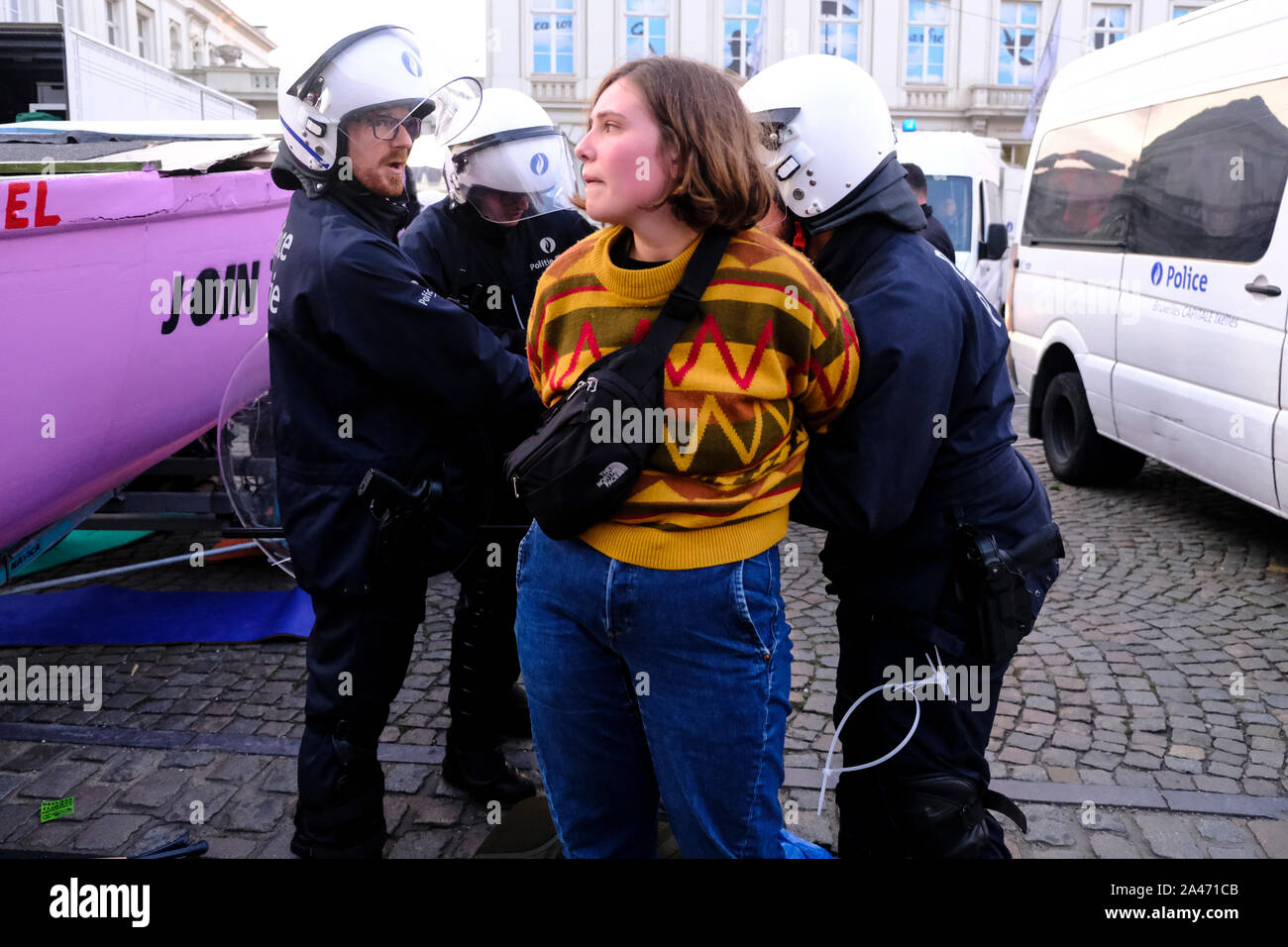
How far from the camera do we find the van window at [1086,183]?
21.1 feet

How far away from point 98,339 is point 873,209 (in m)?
3.06

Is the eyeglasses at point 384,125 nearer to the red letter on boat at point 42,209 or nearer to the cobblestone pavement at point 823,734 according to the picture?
the red letter on boat at point 42,209

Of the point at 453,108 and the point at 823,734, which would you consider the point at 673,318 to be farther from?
the point at 823,734

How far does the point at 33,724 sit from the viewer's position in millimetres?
3854

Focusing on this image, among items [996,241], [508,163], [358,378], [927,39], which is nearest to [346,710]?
[358,378]

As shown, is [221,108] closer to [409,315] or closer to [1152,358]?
[1152,358]

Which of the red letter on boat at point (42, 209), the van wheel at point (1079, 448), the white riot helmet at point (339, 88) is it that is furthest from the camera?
the van wheel at point (1079, 448)

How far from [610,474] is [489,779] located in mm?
1879

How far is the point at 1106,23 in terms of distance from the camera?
32.4 m

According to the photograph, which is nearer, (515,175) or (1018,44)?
(515,175)

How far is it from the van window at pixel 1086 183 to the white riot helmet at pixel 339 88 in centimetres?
501

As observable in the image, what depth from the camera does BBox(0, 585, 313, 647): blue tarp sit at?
4695 mm

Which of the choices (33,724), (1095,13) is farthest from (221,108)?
(1095,13)

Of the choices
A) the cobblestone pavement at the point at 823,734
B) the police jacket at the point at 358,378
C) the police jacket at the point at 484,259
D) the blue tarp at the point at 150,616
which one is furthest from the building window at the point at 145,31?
the police jacket at the point at 358,378
